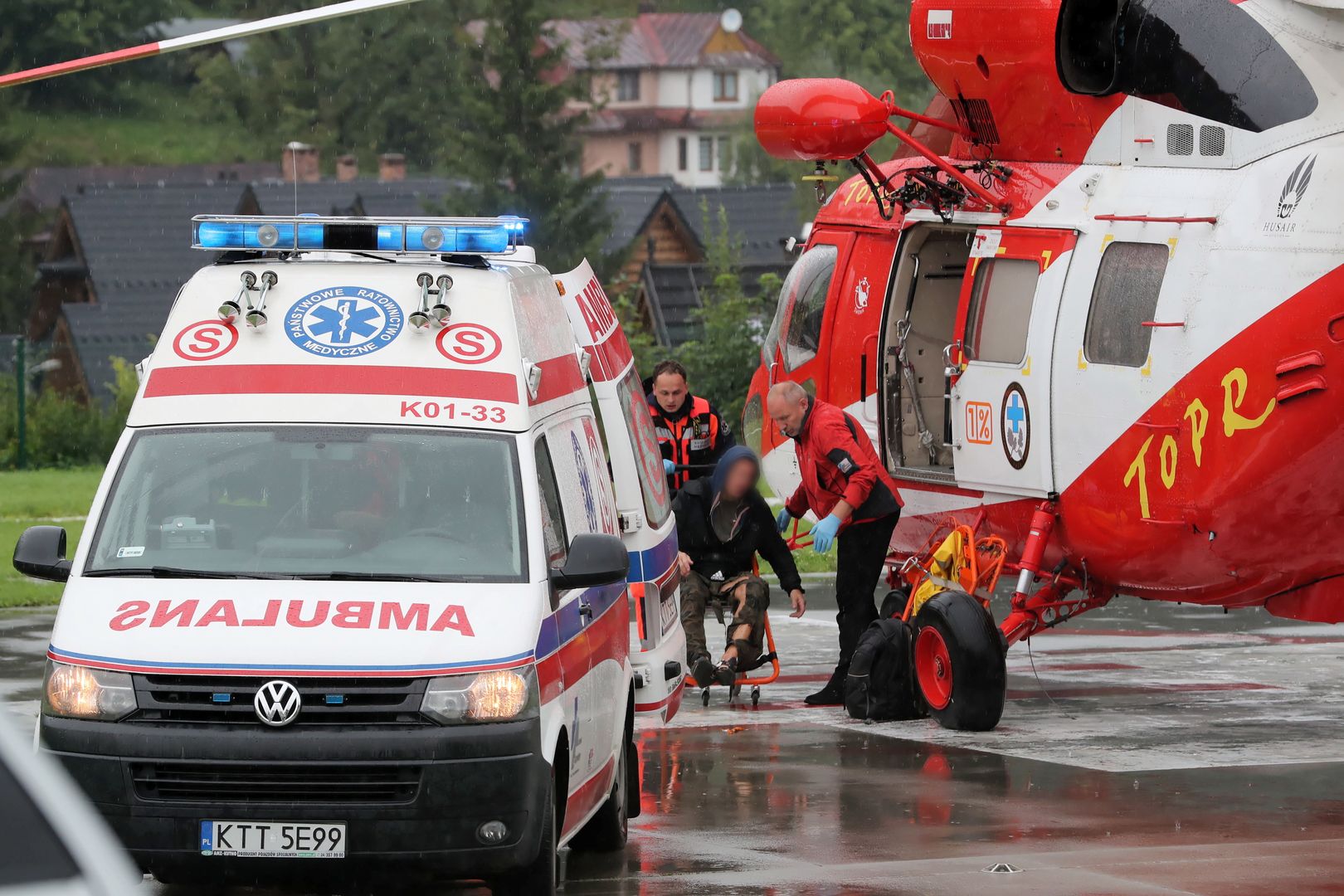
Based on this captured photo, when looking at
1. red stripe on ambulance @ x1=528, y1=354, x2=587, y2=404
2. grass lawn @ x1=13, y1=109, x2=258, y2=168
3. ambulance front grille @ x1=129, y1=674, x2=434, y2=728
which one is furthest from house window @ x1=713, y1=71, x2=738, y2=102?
ambulance front grille @ x1=129, y1=674, x2=434, y2=728

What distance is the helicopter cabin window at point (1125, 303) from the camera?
11.3 meters

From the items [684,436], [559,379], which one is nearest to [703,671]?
[684,436]

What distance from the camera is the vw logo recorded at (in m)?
7.08

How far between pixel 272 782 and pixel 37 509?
675 inches

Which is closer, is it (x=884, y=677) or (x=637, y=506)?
(x=637, y=506)

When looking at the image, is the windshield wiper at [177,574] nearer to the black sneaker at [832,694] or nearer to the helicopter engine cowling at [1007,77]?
the black sneaker at [832,694]

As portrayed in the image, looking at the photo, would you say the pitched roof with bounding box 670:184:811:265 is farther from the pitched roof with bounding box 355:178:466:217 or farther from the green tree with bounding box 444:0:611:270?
the green tree with bounding box 444:0:611:270

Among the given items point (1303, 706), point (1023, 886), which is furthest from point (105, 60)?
point (1303, 706)

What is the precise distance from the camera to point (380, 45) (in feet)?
265

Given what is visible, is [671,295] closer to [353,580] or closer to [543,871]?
[353,580]

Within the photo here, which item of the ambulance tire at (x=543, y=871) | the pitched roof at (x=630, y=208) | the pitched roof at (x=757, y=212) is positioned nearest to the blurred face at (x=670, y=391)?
the ambulance tire at (x=543, y=871)

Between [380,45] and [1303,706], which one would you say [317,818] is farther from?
[380,45]

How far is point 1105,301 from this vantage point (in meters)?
11.6

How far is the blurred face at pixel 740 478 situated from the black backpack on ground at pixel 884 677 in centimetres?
106
